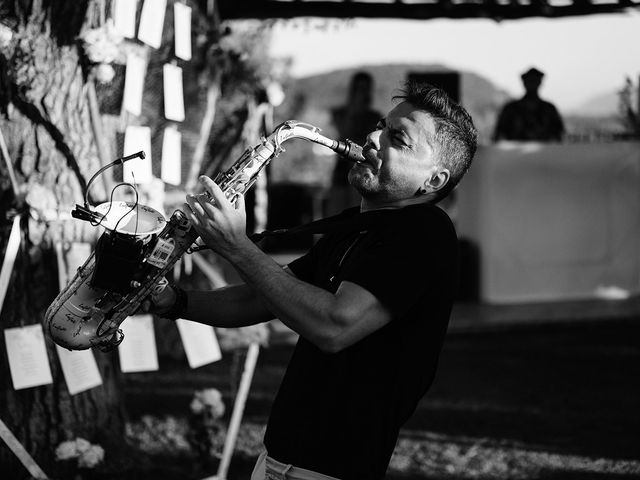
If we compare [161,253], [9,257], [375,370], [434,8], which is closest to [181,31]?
[9,257]

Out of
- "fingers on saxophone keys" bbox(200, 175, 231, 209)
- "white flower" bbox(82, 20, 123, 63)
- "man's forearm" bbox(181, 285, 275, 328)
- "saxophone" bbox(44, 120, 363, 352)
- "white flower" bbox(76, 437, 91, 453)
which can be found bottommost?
"white flower" bbox(76, 437, 91, 453)

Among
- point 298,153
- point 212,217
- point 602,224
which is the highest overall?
point 212,217

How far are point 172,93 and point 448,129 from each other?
231 centimetres

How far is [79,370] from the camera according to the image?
4195mm

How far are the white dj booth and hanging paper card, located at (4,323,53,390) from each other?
20.1ft

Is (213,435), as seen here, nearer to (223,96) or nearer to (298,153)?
(223,96)

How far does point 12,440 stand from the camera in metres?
3.90

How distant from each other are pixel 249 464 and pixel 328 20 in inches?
171

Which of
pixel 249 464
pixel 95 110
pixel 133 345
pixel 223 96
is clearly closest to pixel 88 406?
pixel 133 345

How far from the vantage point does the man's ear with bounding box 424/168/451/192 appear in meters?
2.46

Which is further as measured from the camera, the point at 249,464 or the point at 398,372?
the point at 249,464

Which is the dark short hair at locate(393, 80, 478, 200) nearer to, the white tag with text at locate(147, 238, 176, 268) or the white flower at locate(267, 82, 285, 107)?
the white tag with text at locate(147, 238, 176, 268)

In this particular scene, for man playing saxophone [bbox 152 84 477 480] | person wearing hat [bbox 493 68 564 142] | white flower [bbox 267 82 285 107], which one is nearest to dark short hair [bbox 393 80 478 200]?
man playing saxophone [bbox 152 84 477 480]

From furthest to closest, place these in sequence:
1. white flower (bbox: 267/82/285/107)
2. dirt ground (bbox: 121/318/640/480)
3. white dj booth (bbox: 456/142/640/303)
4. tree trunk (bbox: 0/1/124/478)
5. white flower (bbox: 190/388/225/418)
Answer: white dj booth (bbox: 456/142/640/303)
white flower (bbox: 267/82/285/107)
dirt ground (bbox: 121/318/640/480)
white flower (bbox: 190/388/225/418)
tree trunk (bbox: 0/1/124/478)
